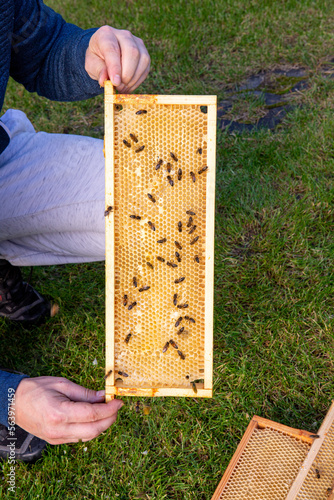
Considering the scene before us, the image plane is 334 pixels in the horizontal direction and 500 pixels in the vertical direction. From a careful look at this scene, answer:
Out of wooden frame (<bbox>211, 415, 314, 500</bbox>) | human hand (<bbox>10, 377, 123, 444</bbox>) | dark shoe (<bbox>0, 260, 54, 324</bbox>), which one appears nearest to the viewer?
human hand (<bbox>10, 377, 123, 444</bbox>)

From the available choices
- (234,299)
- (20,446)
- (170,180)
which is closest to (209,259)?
(170,180)

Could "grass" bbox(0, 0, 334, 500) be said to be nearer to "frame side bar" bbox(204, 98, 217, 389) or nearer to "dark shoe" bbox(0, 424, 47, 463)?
"dark shoe" bbox(0, 424, 47, 463)

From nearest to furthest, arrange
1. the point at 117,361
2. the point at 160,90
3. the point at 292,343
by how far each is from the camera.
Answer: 1. the point at 117,361
2. the point at 292,343
3. the point at 160,90

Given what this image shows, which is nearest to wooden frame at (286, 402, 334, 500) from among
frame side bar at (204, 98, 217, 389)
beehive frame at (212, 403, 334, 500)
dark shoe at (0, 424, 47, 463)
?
beehive frame at (212, 403, 334, 500)

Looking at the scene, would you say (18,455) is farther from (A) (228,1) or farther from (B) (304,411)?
(A) (228,1)

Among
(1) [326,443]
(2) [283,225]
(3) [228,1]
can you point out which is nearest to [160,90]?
(3) [228,1]

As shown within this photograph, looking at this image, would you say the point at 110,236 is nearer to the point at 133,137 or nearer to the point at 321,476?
the point at 133,137
